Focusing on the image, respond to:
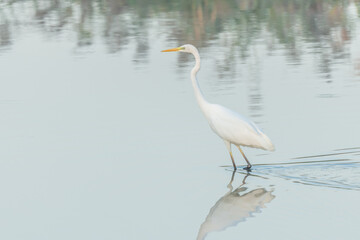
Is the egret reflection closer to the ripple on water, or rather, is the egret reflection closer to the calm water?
the calm water

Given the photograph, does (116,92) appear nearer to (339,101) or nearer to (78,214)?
(339,101)

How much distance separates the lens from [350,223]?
6410 mm

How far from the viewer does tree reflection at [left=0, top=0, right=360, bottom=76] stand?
15047 mm

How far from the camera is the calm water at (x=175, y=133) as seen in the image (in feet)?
22.4

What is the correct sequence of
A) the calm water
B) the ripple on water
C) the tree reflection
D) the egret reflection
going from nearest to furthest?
the egret reflection
the calm water
the ripple on water
the tree reflection

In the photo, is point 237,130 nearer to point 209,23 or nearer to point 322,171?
point 322,171

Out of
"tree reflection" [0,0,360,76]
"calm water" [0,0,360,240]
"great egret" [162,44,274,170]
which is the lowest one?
"tree reflection" [0,0,360,76]

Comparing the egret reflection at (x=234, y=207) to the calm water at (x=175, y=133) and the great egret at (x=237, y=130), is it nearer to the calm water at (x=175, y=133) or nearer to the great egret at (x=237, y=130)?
the calm water at (x=175, y=133)

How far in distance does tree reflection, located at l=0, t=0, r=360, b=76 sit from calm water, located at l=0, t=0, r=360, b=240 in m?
0.08

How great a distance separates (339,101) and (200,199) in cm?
370

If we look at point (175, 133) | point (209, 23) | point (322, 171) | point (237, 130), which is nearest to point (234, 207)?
point (322, 171)

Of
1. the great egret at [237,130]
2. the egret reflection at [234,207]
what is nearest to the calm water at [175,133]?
the egret reflection at [234,207]

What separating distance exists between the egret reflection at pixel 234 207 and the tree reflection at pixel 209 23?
5.29 m

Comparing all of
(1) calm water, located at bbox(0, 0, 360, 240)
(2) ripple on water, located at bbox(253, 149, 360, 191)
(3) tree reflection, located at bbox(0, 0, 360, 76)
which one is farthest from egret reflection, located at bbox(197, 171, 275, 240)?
(3) tree reflection, located at bbox(0, 0, 360, 76)
